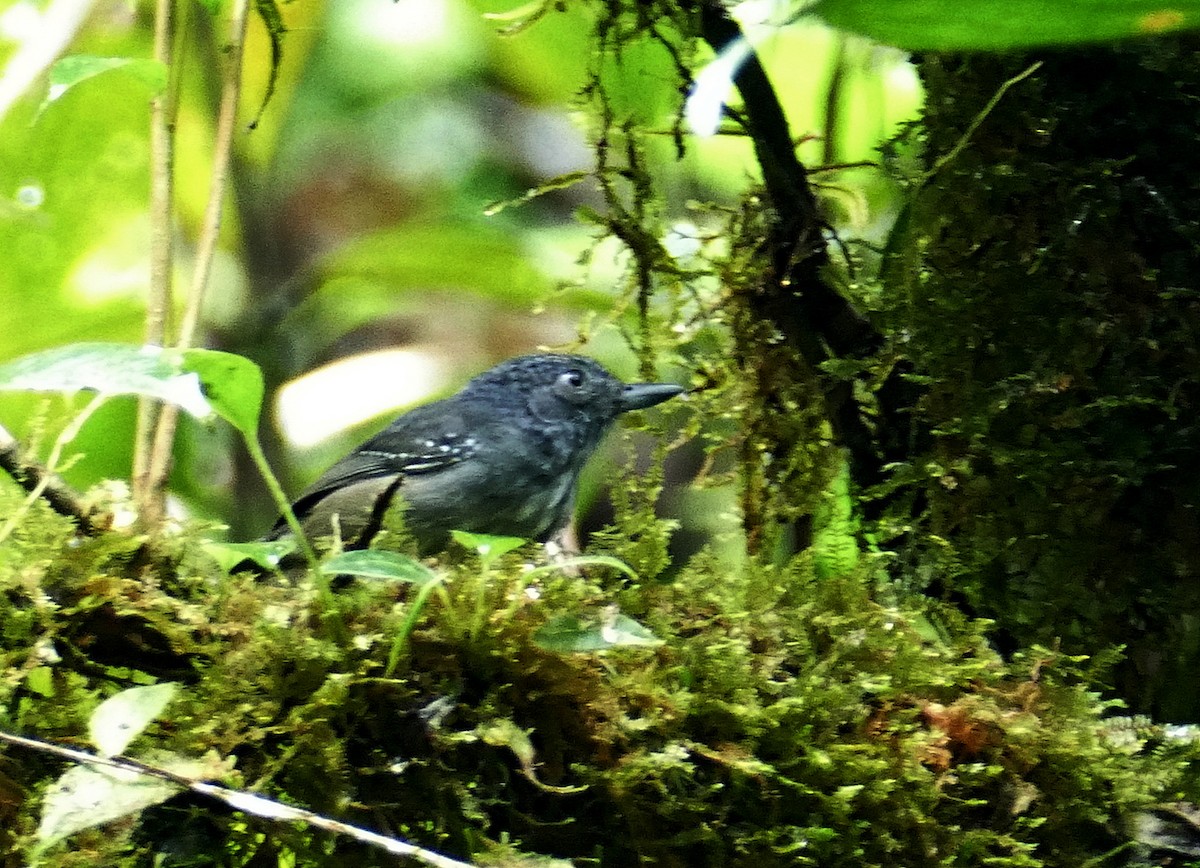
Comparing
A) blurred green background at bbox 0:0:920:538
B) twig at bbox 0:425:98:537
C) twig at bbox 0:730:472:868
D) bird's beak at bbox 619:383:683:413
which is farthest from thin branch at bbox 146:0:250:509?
bird's beak at bbox 619:383:683:413

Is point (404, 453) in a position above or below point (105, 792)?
below

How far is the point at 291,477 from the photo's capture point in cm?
321

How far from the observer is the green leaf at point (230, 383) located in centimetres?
99

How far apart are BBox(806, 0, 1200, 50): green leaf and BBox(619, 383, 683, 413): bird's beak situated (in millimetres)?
856

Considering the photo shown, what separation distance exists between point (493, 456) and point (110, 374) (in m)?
1.12

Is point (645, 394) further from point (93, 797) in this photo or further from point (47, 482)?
point (93, 797)

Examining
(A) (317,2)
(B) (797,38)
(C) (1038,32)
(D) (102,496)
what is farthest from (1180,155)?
(A) (317,2)

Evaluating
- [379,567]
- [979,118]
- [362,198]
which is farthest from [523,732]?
[362,198]

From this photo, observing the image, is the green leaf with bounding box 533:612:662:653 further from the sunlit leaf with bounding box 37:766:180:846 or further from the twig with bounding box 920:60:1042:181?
the twig with bounding box 920:60:1042:181

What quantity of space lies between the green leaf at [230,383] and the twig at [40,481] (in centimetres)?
38

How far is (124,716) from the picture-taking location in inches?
38.9

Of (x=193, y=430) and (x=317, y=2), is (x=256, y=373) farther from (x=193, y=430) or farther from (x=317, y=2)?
(x=317, y=2)

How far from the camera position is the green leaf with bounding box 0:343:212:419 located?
0.91m

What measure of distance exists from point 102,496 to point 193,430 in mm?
1803
